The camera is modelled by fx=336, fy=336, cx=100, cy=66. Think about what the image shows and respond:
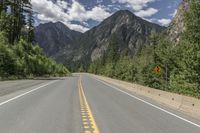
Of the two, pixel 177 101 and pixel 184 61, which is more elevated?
pixel 184 61

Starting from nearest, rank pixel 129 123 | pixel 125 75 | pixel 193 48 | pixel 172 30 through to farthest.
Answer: pixel 129 123, pixel 193 48, pixel 125 75, pixel 172 30

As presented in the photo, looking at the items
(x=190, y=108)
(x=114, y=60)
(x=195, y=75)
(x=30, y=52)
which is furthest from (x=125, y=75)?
(x=190, y=108)

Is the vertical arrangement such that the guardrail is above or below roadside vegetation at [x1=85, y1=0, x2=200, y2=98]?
below

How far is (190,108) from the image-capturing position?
15484 mm

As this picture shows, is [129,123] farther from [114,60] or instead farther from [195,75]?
[114,60]

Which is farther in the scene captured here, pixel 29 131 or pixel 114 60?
pixel 114 60

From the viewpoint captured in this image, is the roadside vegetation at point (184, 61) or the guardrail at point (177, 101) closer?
the guardrail at point (177, 101)

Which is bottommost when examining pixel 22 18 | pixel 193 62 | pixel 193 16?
pixel 193 62

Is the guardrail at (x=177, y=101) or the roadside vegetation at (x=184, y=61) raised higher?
the roadside vegetation at (x=184, y=61)

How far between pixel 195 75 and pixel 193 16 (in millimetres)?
6180

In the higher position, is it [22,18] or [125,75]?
[22,18]

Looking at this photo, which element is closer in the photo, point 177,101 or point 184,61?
point 177,101

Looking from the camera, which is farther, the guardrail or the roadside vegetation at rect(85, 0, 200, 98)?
the roadside vegetation at rect(85, 0, 200, 98)

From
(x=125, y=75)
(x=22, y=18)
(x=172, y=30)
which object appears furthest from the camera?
(x=172, y=30)
